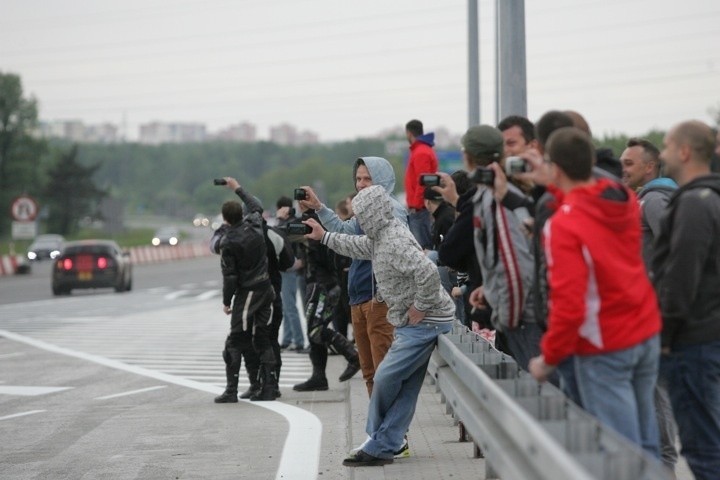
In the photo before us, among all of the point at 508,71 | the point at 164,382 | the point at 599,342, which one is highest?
the point at 508,71

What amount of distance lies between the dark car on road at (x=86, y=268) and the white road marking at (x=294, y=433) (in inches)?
897

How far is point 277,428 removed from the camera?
1309 centimetres

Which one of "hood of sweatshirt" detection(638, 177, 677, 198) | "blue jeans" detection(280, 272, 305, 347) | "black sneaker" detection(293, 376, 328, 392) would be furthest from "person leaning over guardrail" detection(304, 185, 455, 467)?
Answer: "blue jeans" detection(280, 272, 305, 347)

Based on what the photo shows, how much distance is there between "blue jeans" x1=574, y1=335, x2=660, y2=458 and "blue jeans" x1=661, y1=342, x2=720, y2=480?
1.63ft

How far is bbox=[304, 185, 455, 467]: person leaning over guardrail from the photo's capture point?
9.68 meters

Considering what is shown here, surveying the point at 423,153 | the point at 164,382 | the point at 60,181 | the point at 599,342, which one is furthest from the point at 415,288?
the point at 60,181

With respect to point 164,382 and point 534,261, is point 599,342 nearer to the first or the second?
point 534,261

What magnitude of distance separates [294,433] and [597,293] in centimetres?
696

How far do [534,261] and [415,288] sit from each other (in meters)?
2.76

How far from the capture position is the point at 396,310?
9734 millimetres

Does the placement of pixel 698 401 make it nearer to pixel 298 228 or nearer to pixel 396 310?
pixel 396 310

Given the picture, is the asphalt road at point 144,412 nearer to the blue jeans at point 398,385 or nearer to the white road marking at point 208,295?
the blue jeans at point 398,385

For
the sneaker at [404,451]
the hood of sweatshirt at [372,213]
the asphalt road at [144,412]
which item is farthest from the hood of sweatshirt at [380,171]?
the asphalt road at [144,412]

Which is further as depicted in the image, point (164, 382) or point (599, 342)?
point (164, 382)
